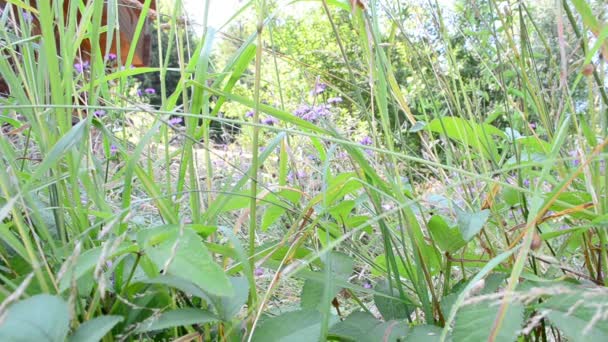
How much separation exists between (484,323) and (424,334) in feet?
0.20

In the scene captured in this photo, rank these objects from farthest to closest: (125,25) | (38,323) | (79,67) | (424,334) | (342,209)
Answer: (125,25) < (79,67) < (342,209) < (424,334) < (38,323)

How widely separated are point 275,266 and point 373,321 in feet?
0.41

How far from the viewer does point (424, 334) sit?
1.37 ft

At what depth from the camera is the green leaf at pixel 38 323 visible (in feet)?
1.03

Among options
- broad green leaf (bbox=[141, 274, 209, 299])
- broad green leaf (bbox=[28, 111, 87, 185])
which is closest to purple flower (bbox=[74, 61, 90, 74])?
broad green leaf (bbox=[28, 111, 87, 185])

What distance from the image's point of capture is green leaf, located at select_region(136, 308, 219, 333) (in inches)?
14.7

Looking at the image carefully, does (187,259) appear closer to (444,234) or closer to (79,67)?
(444,234)

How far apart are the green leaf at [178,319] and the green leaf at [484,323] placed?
0.18 metres

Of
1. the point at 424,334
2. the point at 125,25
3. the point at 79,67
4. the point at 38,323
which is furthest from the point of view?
the point at 125,25

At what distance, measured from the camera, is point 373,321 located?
0.46 m

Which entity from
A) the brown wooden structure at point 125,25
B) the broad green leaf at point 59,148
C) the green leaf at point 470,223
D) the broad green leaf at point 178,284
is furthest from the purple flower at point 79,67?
the green leaf at point 470,223

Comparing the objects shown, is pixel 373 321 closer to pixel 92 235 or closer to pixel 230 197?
pixel 230 197

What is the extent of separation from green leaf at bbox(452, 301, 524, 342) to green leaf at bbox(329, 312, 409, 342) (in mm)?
66

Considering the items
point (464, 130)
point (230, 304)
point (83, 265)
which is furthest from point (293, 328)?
point (464, 130)
